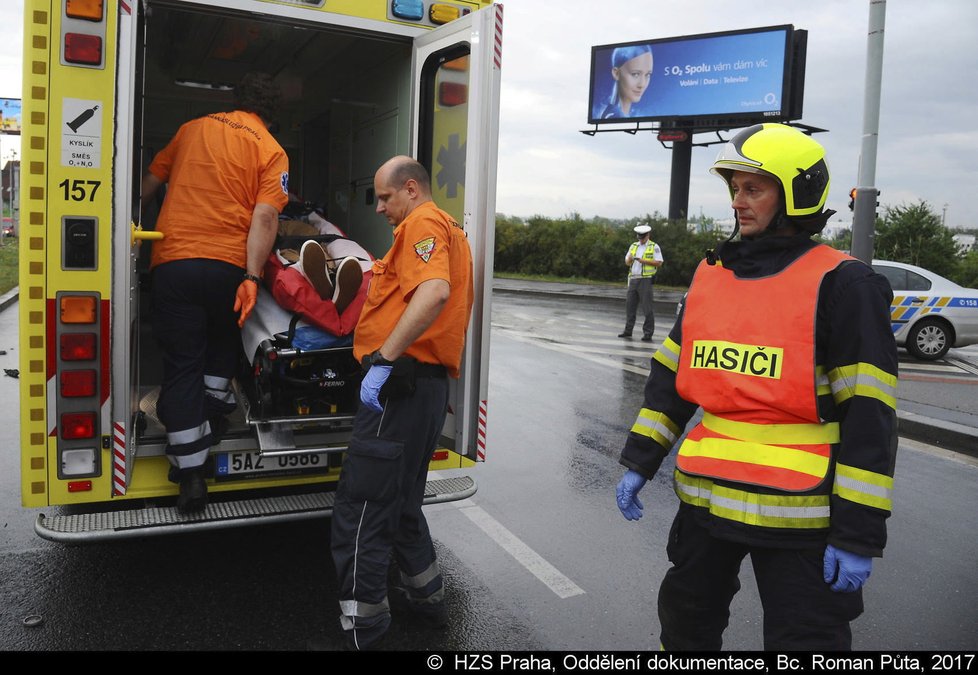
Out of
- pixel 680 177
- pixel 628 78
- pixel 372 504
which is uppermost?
pixel 628 78

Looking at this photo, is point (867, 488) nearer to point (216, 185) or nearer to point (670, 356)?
point (670, 356)

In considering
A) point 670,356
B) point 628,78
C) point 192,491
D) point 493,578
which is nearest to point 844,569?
point 670,356

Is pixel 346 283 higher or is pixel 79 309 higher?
pixel 346 283

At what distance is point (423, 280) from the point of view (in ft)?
10.7

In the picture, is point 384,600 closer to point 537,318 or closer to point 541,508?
point 541,508

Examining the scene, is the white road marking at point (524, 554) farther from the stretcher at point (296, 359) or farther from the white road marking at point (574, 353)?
the white road marking at point (574, 353)

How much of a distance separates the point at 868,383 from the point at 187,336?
302 centimetres

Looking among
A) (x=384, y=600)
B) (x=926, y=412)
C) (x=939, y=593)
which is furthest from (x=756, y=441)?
(x=926, y=412)

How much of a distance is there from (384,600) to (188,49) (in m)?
4.95

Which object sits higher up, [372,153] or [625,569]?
[372,153]

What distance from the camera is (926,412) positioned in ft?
28.5

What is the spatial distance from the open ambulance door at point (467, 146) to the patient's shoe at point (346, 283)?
1.90ft

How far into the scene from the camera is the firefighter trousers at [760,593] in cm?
227

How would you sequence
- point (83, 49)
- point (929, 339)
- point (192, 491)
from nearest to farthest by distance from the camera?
point (83, 49)
point (192, 491)
point (929, 339)
